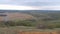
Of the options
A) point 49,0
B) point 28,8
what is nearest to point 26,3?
point 28,8

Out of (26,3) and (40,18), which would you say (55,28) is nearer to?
(40,18)

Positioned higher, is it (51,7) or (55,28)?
(51,7)

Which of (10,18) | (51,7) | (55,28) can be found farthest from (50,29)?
(10,18)

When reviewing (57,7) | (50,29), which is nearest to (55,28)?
(50,29)

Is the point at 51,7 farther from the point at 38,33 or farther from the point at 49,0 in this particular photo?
the point at 38,33

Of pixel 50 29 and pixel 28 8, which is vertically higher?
pixel 28 8

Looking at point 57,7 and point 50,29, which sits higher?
point 57,7

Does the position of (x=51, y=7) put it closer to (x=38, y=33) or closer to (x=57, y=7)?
(x=57, y=7)
